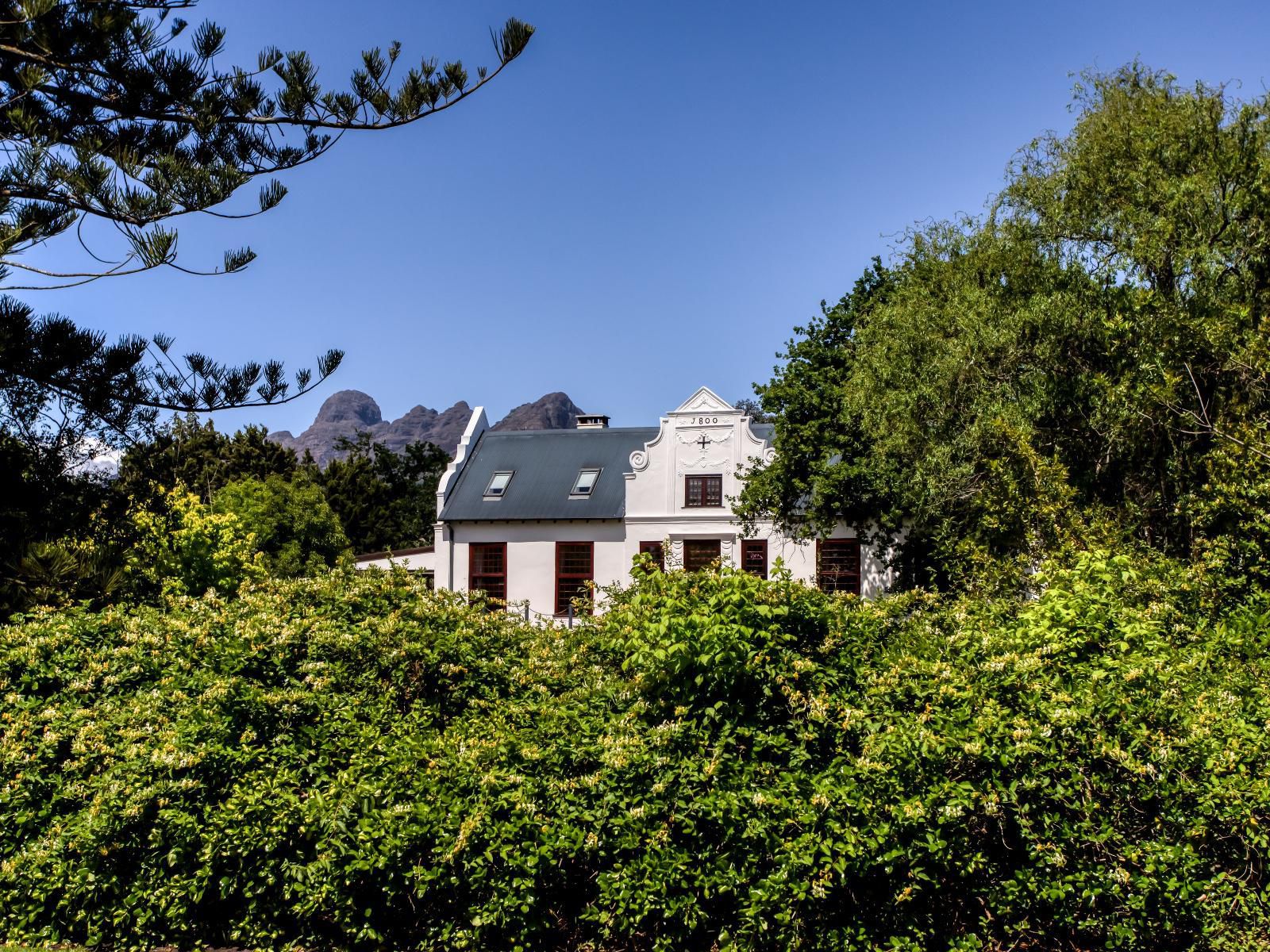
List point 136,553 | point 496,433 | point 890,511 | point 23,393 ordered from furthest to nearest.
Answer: point 496,433
point 890,511
point 136,553
point 23,393

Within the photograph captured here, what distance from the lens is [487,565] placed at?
30703 mm

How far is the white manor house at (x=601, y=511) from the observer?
27109 mm

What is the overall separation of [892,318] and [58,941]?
15.3m

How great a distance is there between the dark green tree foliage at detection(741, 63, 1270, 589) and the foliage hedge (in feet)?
17.4

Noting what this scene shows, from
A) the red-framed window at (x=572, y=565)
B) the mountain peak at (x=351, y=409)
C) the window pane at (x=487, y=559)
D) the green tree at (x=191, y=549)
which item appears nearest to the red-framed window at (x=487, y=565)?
the window pane at (x=487, y=559)

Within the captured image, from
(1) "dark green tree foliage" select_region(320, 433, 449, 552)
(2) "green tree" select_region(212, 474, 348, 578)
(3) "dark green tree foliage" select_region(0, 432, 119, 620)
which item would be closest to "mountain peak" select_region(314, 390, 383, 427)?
(1) "dark green tree foliage" select_region(320, 433, 449, 552)

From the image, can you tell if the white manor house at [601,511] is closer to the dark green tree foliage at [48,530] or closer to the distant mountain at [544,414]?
the dark green tree foliage at [48,530]

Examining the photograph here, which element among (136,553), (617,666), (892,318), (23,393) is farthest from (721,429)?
(617,666)

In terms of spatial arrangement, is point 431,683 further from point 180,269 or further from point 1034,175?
point 1034,175

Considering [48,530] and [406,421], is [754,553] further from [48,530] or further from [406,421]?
[406,421]

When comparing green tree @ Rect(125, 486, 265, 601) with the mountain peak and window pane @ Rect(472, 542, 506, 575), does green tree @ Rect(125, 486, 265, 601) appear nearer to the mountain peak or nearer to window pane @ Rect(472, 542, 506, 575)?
window pane @ Rect(472, 542, 506, 575)

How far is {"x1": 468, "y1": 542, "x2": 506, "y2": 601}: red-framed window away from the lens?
30.5m

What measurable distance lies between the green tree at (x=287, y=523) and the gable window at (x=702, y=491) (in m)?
12.3

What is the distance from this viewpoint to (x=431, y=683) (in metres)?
6.64
